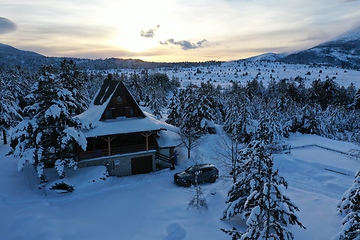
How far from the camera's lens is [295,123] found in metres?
48.6

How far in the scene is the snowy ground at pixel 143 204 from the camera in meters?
14.6

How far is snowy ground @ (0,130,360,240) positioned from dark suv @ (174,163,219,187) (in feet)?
1.97

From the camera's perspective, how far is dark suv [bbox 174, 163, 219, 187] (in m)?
22.2

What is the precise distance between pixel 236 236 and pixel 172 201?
393 inches

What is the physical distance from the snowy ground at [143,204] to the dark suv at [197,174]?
599mm

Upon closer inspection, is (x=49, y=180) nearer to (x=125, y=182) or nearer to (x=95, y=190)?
(x=95, y=190)

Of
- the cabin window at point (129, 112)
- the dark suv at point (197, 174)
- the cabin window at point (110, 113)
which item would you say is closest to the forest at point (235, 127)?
the dark suv at point (197, 174)

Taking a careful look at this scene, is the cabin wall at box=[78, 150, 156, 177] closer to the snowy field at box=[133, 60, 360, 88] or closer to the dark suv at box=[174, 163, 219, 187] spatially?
the dark suv at box=[174, 163, 219, 187]

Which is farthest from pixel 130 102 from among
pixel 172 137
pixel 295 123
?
pixel 295 123

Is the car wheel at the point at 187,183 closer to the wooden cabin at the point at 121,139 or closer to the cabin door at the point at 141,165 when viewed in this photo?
the wooden cabin at the point at 121,139

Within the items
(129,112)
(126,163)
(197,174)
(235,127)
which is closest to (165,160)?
(126,163)

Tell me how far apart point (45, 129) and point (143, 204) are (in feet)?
31.8

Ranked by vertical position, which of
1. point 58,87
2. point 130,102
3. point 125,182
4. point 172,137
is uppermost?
point 58,87

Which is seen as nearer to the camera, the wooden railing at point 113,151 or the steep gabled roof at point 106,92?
the wooden railing at point 113,151
